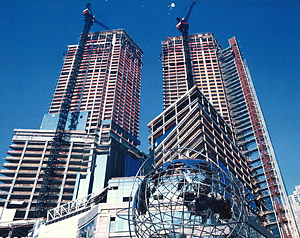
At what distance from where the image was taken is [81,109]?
429 feet

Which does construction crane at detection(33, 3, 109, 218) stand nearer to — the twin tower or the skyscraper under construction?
the twin tower

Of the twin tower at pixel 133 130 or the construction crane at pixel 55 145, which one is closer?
the twin tower at pixel 133 130

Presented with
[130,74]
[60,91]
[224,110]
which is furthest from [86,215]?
[130,74]

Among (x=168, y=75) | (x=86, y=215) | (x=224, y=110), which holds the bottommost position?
(x=86, y=215)

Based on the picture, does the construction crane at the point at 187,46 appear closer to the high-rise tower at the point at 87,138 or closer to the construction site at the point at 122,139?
the construction site at the point at 122,139

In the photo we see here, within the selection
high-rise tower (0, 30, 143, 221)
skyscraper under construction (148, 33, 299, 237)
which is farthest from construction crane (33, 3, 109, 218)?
skyscraper under construction (148, 33, 299, 237)

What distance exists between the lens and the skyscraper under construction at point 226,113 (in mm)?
86200

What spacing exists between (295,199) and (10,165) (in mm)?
193589

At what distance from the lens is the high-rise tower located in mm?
99125

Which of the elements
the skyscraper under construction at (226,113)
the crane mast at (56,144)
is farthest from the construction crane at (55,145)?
the skyscraper under construction at (226,113)

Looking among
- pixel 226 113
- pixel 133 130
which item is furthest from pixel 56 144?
pixel 226 113

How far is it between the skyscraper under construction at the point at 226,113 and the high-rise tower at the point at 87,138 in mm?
24231

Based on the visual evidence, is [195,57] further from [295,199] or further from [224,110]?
[295,199]

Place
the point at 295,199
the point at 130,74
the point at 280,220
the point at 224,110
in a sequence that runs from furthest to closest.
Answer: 1. the point at 295,199
2. the point at 130,74
3. the point at 224,110
4. the point at 280,220
